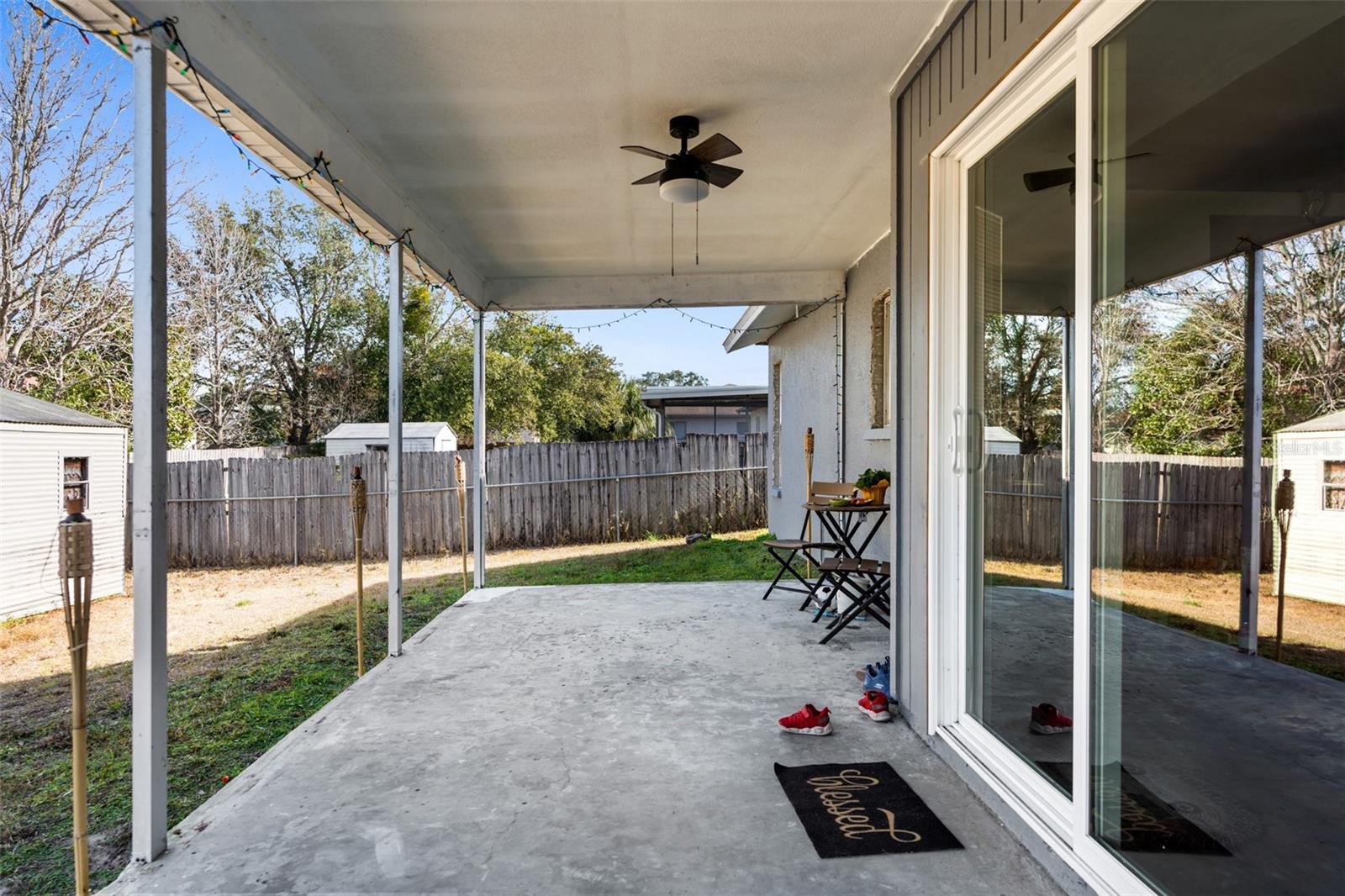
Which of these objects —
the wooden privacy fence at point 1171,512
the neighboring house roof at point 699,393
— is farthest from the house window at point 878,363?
the neighboring house roof at point 699,393

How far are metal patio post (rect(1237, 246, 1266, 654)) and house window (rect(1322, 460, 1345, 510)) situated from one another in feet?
0.47

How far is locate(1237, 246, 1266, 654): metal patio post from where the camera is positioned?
1.54 m

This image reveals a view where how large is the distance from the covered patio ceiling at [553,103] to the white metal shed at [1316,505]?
1787 mm

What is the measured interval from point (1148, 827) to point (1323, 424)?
3.13ft

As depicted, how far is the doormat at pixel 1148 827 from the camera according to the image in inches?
64.8

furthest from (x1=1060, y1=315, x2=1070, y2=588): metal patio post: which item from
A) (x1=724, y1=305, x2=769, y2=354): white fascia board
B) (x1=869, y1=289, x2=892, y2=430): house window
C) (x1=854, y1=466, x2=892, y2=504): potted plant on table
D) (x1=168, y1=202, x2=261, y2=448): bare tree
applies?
(x1=168, y1=202, x2=261, y2=448): bare tree

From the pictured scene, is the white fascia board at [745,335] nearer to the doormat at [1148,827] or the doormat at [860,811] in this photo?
the doormat at [860,811]

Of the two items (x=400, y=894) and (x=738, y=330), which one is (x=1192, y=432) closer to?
(x=400, y=894)

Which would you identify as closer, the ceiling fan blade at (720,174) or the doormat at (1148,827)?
the doormat at (1148,827)

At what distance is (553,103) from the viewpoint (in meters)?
3.12

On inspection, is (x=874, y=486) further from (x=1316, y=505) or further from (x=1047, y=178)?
(x=1316, y=505)

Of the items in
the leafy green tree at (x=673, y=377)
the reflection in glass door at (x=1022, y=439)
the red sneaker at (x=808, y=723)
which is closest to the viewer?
the reflection in glass door at (x=1022, y=439)

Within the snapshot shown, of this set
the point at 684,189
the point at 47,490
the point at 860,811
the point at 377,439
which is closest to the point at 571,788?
the point at 860,811

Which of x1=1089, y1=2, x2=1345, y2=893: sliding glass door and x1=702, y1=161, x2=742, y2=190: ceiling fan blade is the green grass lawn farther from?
x1=702, y1=161, x2=742, y2=190: ceiling fan blade
